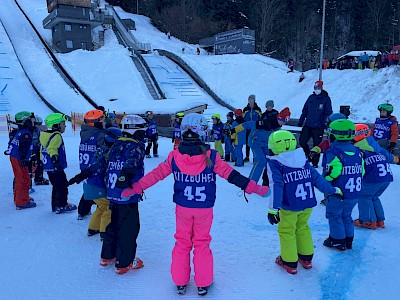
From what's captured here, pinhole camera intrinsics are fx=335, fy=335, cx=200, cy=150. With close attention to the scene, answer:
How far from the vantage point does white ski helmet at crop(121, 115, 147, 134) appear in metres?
3.88

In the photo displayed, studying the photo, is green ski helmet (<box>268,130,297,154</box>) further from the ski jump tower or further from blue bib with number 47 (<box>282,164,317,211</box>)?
the ski jump tower

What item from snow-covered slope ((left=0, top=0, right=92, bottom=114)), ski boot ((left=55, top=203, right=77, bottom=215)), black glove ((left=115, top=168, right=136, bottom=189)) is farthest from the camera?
snow-covered slope ((left=0, top=0, right=92, bottom=114))

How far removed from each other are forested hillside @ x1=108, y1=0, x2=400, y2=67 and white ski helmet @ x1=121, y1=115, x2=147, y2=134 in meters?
46.1

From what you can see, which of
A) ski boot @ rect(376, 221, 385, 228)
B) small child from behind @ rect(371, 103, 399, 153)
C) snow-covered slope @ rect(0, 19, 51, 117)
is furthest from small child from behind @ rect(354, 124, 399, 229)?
snow-covered slope @ rect(0, 19, 51, 117)

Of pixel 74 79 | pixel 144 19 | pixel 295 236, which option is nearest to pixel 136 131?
pixel 295 236

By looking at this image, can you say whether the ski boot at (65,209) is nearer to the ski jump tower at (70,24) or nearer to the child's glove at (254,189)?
the child's glove at (254,189)

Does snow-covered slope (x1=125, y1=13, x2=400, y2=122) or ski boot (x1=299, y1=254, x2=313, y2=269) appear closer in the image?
ski boot (x1=299, y1=254, x2=313, y2=269)

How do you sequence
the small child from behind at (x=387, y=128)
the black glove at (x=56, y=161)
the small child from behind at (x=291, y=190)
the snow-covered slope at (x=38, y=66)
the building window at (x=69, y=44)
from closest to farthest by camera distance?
1. the small child from behind at (x=291, y=190)
2. the black glove at (x=56, y=161)
3. the small child from behind at (x=387, y=128)
4. the snow-covered slope at (x=38, y=66)
5. the building window at (x=69, y=44)

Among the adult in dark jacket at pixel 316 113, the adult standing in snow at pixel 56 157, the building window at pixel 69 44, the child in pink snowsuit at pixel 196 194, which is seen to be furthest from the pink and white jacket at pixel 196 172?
the building window at pixel 69 44

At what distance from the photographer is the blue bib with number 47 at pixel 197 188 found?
3289mm

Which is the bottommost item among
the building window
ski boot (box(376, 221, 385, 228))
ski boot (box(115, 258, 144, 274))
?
ski boot (box(115, 258, 144, 274))

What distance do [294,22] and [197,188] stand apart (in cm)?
5946

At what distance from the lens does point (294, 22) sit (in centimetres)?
5628

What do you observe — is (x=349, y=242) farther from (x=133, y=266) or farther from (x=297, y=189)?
(x=133, y=266)
